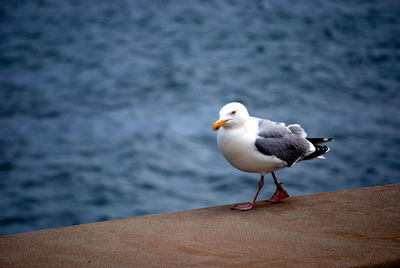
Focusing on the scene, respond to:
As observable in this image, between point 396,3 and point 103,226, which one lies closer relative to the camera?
point 103,226

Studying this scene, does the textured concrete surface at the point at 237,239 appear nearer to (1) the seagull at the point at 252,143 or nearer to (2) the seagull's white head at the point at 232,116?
(1) the seagull at the point at 252,143

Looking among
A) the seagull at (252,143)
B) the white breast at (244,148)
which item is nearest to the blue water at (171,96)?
the seagull at (252,143)

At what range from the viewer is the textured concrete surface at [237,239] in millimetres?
3395

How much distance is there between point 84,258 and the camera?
11.5 ft

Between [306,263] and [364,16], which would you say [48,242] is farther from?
[364,16]

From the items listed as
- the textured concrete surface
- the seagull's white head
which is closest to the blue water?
the seagull's white head

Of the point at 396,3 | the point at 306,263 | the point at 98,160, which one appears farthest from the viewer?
the point at 396,3

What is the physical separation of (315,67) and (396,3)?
370 inches

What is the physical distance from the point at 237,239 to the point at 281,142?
1.35 metres

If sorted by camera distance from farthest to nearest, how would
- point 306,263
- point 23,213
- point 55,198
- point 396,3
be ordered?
point 396,3 < point 55,198 < point 23,213 < point 306,263

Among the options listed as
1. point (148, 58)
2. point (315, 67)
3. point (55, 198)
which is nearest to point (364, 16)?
point (315, 67)

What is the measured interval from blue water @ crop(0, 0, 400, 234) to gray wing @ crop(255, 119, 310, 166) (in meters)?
8.24

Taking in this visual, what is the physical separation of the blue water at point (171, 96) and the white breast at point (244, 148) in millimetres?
8562

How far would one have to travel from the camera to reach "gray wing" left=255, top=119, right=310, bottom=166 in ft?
15.6
